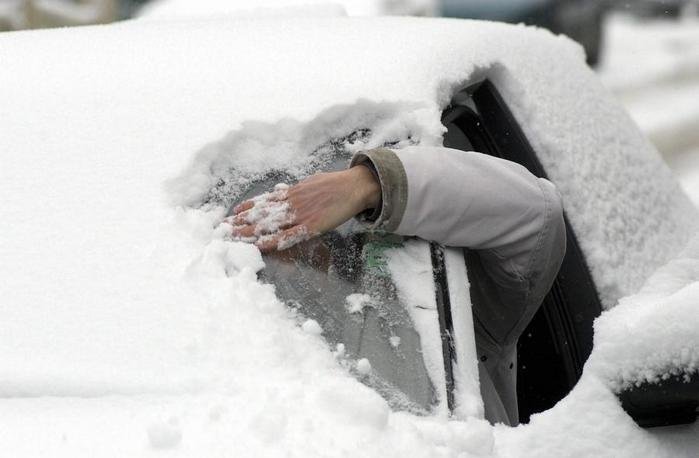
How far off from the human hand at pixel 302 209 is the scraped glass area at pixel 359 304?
31mm

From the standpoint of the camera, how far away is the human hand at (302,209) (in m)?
1.61

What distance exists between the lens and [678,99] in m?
9.30

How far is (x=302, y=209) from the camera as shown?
1632mm

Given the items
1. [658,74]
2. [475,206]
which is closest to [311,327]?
[475,206]

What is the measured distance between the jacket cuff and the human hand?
0.07 feet

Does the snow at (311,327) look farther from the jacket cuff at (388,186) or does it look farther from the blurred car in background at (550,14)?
the blurred car in background at (550,14)

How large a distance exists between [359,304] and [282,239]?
18 cm

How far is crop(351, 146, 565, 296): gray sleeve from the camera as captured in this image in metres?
1.69

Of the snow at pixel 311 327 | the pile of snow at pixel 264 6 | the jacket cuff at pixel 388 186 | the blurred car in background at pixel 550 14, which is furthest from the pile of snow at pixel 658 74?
the snow at pixel 311 327

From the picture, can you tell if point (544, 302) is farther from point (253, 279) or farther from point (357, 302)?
point (253, 279)

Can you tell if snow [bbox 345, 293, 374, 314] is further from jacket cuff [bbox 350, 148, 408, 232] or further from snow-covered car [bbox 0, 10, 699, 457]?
jacket cuff [bbox 350, 148, 408, 232]

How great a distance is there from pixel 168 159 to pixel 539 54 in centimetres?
131

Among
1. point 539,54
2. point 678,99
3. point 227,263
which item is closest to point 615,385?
point 227,263

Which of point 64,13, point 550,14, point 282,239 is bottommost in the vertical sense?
point 550,14
